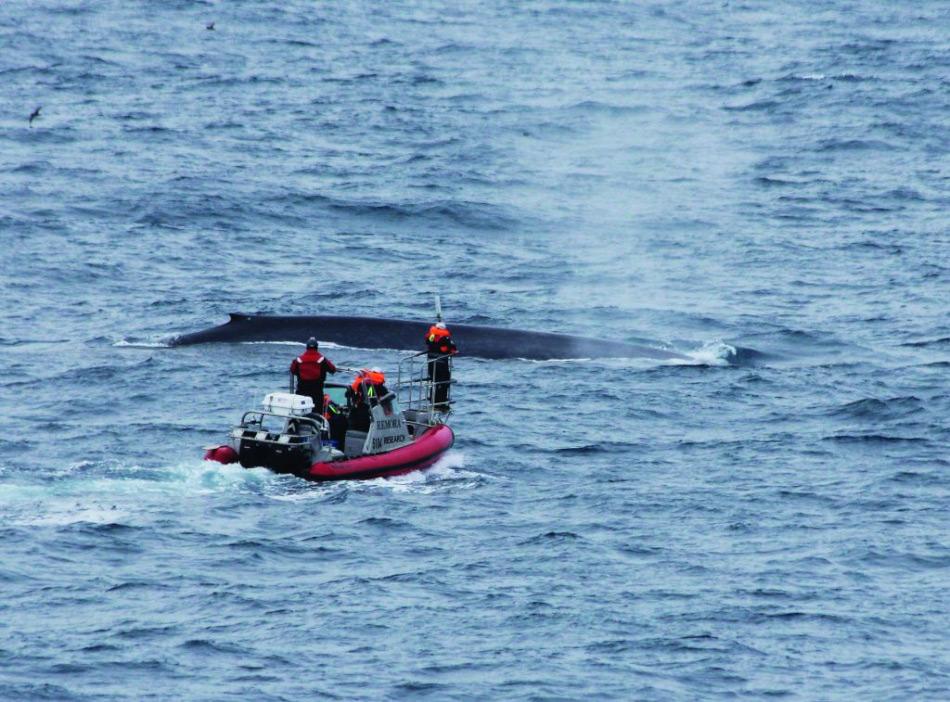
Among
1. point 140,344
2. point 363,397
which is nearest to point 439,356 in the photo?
point 363,397

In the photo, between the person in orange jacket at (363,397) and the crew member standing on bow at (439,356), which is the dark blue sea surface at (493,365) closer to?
the crew member standing on bow at (439,356)

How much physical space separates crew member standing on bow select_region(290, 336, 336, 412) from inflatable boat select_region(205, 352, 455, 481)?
0.34 metres

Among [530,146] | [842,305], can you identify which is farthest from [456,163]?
[842,305]

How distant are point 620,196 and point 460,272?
14.0 m

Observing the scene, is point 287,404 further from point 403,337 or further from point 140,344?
point 140,344

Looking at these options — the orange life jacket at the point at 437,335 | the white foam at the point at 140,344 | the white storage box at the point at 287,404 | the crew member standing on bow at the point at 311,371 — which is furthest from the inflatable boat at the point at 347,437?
the white foam at the point at 140,344

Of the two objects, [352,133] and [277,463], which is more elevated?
[352,133]

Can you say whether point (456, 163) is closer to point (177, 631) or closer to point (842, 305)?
point (842, 305)

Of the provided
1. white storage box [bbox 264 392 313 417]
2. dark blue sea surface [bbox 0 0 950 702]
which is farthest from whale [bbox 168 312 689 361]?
white storage box [bbox 264 392 313 417]

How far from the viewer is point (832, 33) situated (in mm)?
95625

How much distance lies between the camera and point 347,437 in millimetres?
33062

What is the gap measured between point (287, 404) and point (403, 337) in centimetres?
1075

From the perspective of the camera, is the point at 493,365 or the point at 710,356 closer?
the point at 493,365

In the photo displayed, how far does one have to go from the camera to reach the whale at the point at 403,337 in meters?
42.0
